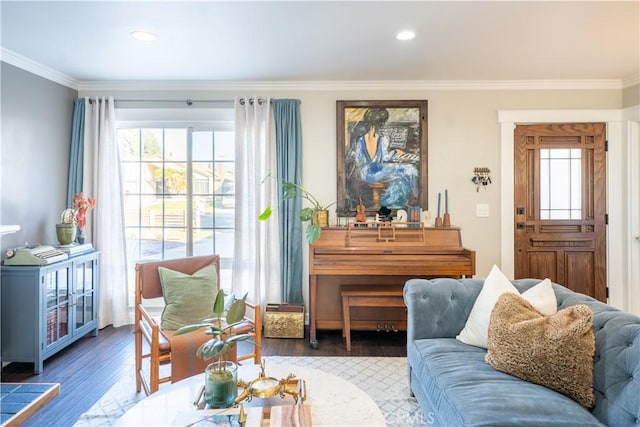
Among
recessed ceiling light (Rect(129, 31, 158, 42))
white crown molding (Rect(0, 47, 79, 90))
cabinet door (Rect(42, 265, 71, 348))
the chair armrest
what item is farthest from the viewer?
white crown molding (Rect(0, 47, 79, 90))

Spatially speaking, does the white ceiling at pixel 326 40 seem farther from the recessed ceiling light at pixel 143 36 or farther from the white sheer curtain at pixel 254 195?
the white sheer curtain at pixel 254 195

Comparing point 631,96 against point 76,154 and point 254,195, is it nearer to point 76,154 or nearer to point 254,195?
point 254,195

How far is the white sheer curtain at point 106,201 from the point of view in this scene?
3.70 m

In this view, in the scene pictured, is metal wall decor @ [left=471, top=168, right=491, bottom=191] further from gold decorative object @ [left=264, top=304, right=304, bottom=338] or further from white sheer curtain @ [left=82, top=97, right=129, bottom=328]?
white sheer curtain @ [left=82, top=97, right=129, bottom=328]

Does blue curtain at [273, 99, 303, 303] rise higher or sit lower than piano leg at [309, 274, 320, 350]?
higher

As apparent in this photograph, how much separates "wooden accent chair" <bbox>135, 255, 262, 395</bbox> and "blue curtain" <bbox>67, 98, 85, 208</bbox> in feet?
5.70

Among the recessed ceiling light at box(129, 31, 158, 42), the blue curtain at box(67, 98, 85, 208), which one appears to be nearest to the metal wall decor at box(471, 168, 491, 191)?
the recessed ceiling light at box(129, 31, 158, 42)

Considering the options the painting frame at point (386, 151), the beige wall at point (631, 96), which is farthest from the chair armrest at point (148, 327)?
the beige wall at point (631, 96)

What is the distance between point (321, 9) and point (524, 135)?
2.61 metres

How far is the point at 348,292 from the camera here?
3.29 meters

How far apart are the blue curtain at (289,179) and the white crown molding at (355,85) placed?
26cm

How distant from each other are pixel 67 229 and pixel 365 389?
2852mm

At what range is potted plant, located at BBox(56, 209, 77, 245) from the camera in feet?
10.5

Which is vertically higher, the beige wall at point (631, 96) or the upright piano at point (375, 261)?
the beige wall at point (631, 96)
